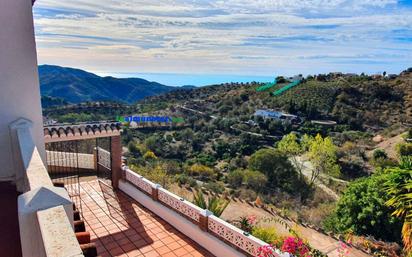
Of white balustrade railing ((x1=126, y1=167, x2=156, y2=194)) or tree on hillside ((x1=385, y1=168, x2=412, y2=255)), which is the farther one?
white balustrade railing ((x1=126, y1=167, x2=156, y2=194))

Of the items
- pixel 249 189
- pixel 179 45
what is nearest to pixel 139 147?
pixel 179 45

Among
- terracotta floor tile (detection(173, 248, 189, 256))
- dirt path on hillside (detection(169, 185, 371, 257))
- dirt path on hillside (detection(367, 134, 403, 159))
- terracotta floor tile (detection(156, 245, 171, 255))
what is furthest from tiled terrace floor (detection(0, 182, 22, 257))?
dirt path on hillside (detection(367, 134, 403, 159))

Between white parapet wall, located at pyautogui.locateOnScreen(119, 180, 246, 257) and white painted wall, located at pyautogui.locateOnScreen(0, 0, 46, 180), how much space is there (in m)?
2.68

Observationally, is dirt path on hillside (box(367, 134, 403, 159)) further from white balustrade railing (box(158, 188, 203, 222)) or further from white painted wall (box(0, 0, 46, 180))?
white painted wall (box(0, 0, 46, 180))

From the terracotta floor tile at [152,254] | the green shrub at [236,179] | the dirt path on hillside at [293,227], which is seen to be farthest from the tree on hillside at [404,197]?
the green shrub at [236,179]

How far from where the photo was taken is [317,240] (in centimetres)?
1037

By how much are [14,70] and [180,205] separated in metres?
3.21

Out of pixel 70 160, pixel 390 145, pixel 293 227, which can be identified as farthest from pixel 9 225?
pixel 390 145

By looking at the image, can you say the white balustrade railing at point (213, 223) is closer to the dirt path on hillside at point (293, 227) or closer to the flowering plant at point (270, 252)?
the flowering plant at point (270, 252)

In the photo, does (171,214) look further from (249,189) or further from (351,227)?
(249,189)

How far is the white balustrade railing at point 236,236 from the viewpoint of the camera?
3.73 metres

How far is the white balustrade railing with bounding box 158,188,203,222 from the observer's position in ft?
15.6

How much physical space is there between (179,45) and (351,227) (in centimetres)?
1849

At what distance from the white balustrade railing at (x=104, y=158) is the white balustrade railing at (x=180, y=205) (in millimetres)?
2001
